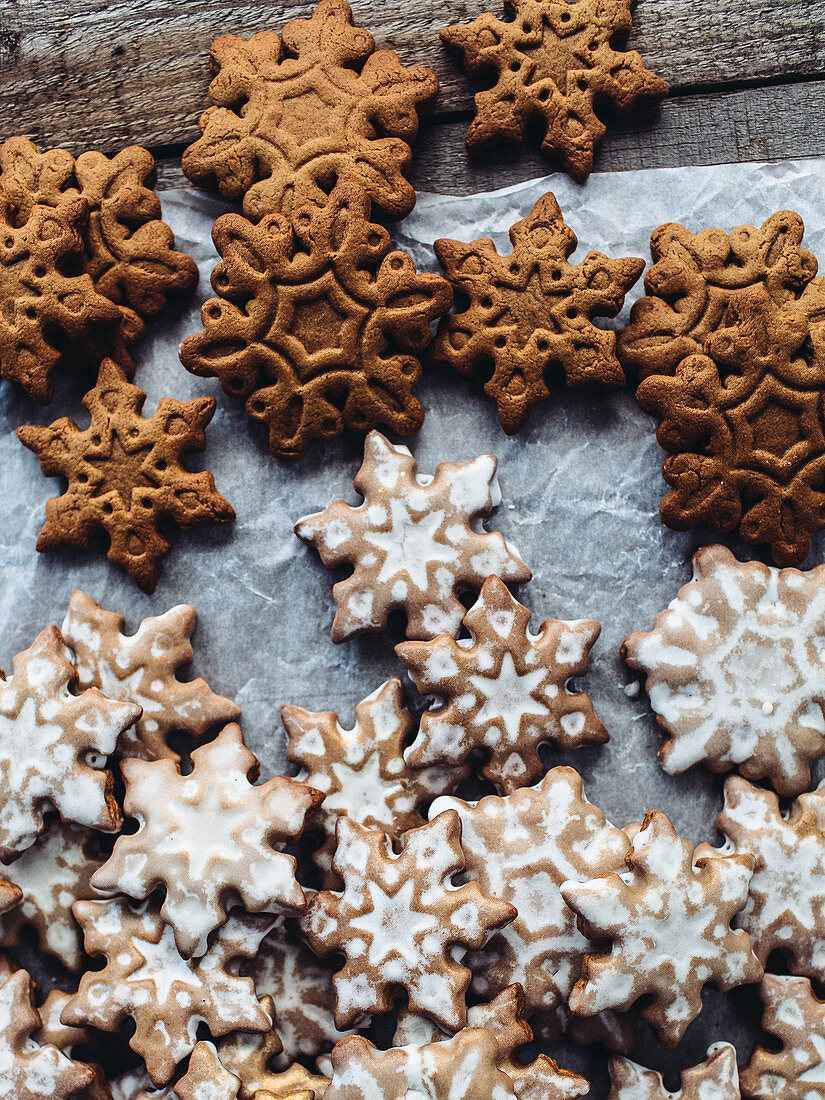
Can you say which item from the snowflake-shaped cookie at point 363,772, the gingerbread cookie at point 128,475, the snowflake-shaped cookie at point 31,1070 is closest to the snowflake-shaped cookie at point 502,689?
the snowflake-shaped cookie at point 363,772

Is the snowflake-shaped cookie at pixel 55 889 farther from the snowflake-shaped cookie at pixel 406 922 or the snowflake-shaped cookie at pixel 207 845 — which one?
the snowflake-shaped cookie at pixel 406 922

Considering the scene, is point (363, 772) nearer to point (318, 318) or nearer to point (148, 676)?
point (148, 676)

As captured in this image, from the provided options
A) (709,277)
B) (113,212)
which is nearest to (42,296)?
(113,212)

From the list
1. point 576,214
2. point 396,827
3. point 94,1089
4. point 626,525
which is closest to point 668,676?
point 626,525

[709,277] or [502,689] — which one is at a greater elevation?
[709,277]

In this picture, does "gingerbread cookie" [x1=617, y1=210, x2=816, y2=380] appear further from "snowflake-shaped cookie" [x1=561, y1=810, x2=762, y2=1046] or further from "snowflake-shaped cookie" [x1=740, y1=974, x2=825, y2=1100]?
"snowflake-shaped cookie" [x1=740, y1=974, x2=825, y2=1100]

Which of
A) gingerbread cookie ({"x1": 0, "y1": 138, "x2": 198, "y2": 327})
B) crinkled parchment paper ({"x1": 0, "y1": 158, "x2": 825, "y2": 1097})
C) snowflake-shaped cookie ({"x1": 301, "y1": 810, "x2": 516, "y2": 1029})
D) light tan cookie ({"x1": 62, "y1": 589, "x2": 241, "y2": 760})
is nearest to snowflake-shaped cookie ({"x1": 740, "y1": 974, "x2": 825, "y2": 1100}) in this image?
crinkled parchment paper ({"x1": 0, "y1": 158, "x2": 825, "y2": 1097})

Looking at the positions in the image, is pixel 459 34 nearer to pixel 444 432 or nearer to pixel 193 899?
pixel 444 432

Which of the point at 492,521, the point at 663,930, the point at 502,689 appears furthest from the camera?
the point at 492,521
